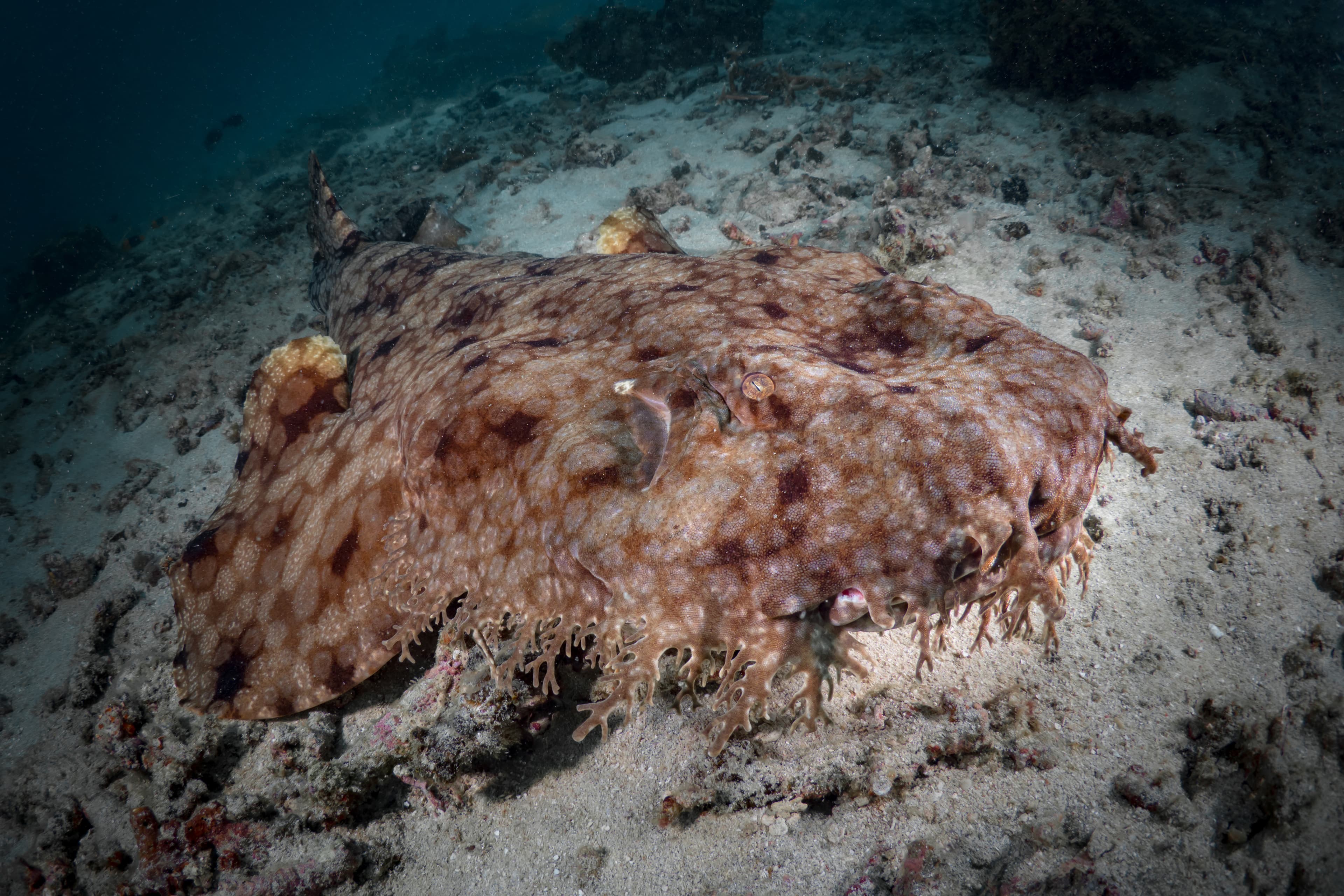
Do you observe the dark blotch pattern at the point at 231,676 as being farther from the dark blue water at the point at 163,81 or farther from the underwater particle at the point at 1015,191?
the dark blue water at the point at 163,81

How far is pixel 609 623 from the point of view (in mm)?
2041

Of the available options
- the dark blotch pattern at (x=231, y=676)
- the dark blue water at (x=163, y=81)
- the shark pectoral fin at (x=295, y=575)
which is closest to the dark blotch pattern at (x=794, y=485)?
the shark pectoral fin at (x=295, y=575)

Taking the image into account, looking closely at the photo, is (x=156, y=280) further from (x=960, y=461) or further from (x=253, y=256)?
(x=960, y=461)

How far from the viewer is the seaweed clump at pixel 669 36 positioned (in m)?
19.3

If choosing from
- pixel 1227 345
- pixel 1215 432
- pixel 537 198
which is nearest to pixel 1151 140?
pixel 1227 345

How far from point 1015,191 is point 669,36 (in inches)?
670

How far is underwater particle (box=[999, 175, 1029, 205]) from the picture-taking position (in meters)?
7.88

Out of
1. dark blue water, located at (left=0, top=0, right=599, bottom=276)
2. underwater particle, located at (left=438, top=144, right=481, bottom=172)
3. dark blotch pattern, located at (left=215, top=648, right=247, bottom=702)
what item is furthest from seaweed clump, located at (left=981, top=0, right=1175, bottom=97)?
dark blue water, located at (left=0, top=0, right=599, bottom=276)

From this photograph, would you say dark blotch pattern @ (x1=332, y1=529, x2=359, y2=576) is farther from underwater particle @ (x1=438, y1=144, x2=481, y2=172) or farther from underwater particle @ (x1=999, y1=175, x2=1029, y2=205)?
underwater particle @ (x1=438, y1=144, x2=481, y2=172)

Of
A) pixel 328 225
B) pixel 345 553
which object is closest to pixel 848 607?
pixel 345 553

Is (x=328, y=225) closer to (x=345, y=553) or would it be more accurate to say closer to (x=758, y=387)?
(x=345, y=553)

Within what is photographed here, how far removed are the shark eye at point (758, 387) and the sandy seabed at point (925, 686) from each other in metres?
2.11

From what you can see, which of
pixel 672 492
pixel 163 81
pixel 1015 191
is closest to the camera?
pixel 672 492

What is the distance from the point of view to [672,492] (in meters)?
2.05
